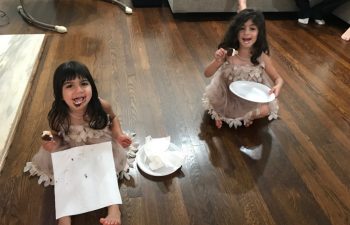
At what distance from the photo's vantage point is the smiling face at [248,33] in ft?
4.57

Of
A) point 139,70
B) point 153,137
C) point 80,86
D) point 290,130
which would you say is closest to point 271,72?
point 290,130

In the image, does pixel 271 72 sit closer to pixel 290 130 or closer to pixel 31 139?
pixel 290 130

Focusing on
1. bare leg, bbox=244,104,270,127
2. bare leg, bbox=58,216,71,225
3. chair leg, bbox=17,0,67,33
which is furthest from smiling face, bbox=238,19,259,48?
chair leg, bbox=17,0,67,33

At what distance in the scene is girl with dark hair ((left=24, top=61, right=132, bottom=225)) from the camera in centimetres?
102

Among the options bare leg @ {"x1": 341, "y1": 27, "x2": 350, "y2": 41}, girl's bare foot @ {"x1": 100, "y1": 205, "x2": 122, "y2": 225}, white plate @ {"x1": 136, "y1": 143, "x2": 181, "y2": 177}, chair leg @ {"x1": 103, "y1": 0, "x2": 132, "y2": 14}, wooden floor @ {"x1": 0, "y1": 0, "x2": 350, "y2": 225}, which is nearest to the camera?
girl's bare foot @ {"x1": 100, "y1": 205, "x2": 122, "y2": 225}

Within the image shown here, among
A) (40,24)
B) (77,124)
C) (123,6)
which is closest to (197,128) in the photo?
(77,124)

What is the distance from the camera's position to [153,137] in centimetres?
142

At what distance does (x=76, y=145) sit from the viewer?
3.78ft

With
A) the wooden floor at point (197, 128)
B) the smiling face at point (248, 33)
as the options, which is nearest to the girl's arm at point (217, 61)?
the smiling face at point (248, 33)

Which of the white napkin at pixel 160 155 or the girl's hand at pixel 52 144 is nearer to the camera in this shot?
the girl's hand at pixel 52 144

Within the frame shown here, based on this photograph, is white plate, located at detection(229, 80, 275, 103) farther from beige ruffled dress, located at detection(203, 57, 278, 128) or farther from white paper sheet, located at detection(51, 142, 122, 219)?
white paper sheet, located at detection(51, 142, 122, 219)

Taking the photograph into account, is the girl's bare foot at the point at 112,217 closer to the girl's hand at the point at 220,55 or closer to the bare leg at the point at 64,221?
the bare leg at the point at 64,221

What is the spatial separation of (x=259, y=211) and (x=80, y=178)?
0.64 meters

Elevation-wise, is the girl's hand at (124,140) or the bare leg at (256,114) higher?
the girl's hand at (124,140)
